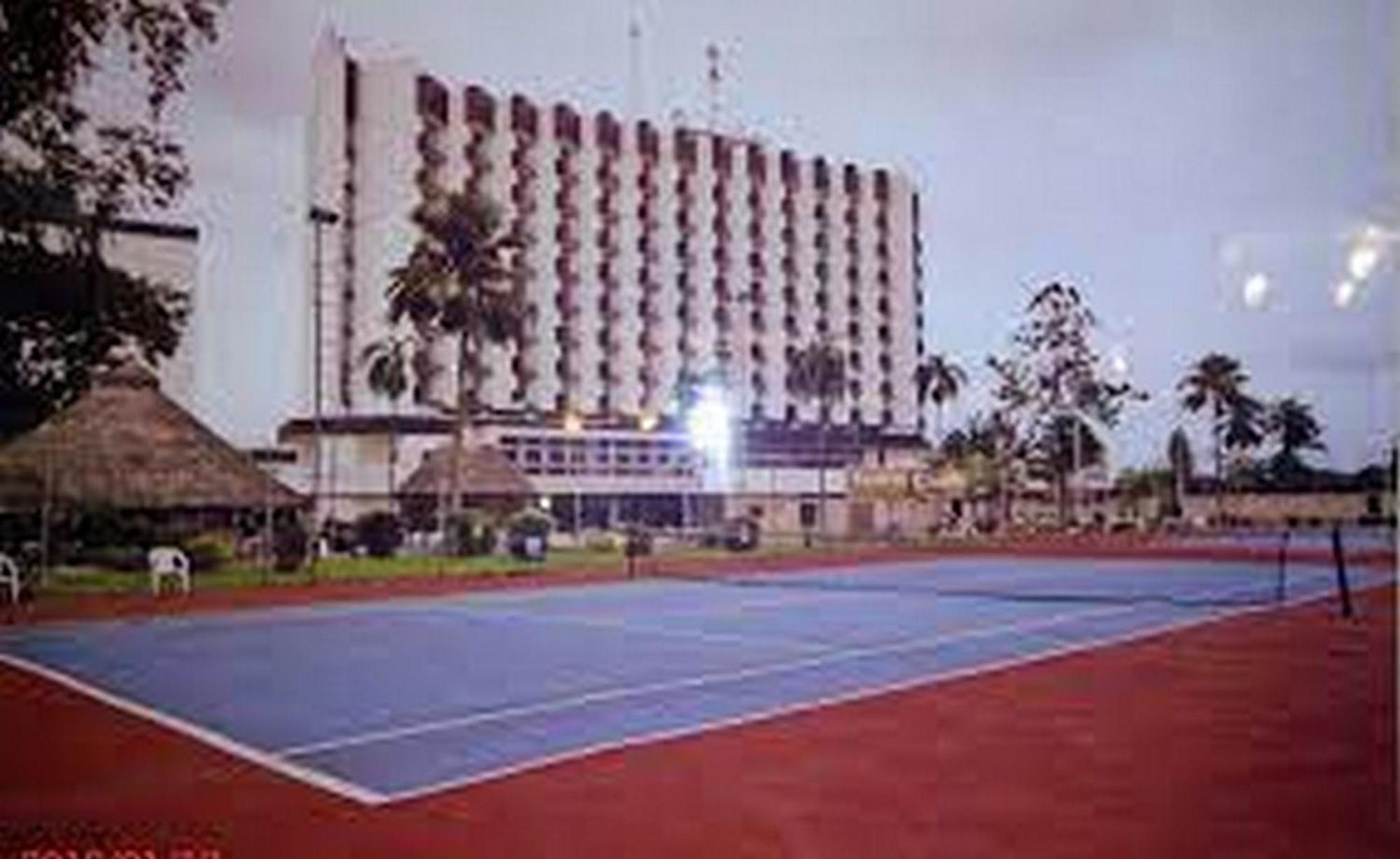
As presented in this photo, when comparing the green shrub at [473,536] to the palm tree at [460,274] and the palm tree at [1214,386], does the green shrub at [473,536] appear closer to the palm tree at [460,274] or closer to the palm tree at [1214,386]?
the palm tree at [460,274]

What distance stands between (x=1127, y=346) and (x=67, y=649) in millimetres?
10592

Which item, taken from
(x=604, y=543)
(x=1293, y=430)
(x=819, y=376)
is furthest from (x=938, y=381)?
(x=1293, y=430)

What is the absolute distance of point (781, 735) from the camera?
331 inches

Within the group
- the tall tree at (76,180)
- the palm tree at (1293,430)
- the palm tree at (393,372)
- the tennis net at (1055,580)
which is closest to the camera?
the tall tree at (76,180)

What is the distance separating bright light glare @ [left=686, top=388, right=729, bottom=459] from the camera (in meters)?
56.6

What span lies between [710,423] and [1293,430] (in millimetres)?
47813

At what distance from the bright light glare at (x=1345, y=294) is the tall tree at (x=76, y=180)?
8144 mm

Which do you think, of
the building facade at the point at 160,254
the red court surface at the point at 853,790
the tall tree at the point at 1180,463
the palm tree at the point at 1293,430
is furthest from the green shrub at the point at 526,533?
the red court surface at the point at 853,790

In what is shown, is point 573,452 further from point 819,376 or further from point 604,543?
point 819,376

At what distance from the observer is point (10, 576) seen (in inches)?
531

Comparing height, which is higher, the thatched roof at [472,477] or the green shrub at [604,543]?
the thatched roof at [472,477]

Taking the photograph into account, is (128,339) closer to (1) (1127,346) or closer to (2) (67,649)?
(2) (67,649)

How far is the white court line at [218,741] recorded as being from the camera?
706 centimetres

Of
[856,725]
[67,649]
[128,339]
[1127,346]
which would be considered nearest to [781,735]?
[856,725]
